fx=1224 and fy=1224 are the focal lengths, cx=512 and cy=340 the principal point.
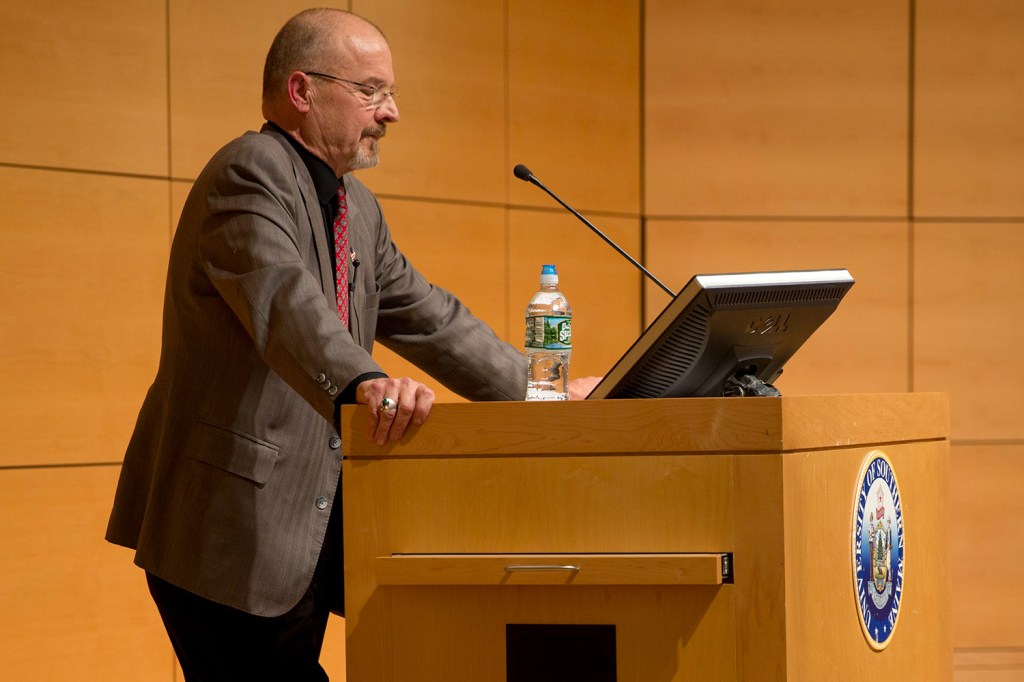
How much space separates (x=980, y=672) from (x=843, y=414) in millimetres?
3120

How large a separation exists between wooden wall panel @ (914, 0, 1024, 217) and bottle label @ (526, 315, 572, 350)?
2844 mm

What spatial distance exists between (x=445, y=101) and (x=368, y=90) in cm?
197

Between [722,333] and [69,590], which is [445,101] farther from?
[722,333]

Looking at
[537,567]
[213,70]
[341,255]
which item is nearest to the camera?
[537,567]

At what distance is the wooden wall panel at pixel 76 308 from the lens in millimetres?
3195

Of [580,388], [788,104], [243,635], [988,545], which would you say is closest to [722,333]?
[580,388]

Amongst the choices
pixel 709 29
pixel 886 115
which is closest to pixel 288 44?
pixel 709 29

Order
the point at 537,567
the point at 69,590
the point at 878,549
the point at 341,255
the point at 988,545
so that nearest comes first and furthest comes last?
the point at 537,567 < the point at 878,549 < the point at 341,255 < the point at 69,590 < the point at 988,545

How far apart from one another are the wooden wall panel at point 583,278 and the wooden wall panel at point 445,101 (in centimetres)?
20

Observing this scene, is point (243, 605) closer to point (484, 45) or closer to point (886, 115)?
point (484, 45)

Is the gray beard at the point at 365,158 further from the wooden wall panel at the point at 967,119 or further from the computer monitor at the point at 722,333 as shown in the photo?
the wooden wall panel at the point at 967,119

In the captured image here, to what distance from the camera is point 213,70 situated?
356 centimetres

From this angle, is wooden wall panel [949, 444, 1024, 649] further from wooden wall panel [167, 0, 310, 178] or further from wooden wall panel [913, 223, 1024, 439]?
wooden wall panel [167, 0, 310, 178]

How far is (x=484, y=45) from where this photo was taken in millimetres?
4176
